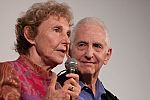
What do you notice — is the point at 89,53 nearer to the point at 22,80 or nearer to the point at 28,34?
the point at 28,34

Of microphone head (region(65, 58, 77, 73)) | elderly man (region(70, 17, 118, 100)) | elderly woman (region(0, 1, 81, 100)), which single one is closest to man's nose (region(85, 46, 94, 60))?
elderly man (region(70, 17, 118, 100))

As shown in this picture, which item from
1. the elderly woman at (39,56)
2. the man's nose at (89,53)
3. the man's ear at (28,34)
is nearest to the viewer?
the elderly woman at (39,56)

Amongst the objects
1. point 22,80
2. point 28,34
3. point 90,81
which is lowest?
point 90,81

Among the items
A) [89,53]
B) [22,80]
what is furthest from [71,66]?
[89,53]

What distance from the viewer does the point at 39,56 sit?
1266 millimetres

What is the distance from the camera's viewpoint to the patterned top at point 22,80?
3.65ft

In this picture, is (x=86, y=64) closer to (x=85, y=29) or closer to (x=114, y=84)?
(x=85, y=29)

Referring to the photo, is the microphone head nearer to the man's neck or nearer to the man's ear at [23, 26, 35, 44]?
the man's ear at [23, 26, 35, 44]

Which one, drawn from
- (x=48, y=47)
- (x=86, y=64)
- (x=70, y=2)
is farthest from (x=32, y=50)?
(x=70, y=2)

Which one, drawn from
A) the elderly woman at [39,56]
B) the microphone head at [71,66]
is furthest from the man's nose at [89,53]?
the microphone head at [71,66]

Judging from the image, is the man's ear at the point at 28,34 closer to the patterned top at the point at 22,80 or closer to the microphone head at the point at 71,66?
the patterned top at the point at 22,80

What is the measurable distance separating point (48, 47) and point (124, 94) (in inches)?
34.3

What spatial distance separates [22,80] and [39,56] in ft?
0.47

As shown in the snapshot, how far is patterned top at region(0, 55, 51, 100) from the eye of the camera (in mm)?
1113
